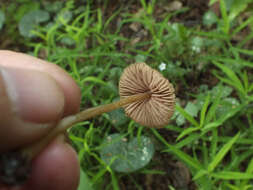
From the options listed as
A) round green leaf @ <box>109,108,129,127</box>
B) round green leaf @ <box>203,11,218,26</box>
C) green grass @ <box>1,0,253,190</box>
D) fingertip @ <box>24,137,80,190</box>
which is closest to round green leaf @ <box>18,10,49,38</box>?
green grass @ <box>1,0,253,190</box>

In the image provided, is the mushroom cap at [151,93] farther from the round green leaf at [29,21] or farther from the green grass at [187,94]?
the round green leaf at [29,21]

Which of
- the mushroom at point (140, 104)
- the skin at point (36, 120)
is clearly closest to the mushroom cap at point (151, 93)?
the mushroom at point (140, 104)

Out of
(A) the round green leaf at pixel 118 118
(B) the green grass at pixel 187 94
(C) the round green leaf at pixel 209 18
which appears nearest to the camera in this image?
(B) the green grass at pixel 187 94

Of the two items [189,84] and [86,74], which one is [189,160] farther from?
[86,74]

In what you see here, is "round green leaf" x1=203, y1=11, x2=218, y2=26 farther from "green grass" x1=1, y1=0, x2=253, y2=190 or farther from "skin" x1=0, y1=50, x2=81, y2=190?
"skin" x1=0, y1=50, x2=81, y2=190

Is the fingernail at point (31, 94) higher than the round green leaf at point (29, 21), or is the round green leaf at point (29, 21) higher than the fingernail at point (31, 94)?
the fingernail at point (31, 94)

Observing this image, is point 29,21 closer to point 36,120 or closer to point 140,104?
point 140,104

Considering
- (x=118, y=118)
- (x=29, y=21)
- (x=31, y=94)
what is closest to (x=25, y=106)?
(x=31, y=94)
